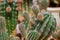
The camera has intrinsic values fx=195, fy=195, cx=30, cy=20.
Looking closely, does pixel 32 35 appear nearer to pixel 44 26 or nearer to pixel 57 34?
pixel 44 26

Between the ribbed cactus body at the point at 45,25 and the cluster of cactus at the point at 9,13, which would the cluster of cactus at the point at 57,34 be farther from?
the cluster of cactus at the point at 9,13

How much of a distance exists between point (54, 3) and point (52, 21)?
1.66 metres

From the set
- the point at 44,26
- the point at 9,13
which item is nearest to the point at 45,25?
the point at 44,26

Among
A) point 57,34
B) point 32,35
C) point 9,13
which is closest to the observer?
point 32,35

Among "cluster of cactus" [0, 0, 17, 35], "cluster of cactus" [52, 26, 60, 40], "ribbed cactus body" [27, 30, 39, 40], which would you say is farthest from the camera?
"cluster of cactus" [0, 0, 17, 35]

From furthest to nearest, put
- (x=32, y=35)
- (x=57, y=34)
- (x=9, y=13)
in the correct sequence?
(x=9, y=13), (x=57, y=34), (x=32, y=35)

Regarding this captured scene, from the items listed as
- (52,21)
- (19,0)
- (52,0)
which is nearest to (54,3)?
(52,0)

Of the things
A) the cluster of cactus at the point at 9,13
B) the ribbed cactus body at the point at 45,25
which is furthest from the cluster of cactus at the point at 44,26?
the cluster of cactus at the point at 9,13

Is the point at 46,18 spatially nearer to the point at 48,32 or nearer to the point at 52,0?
the point at 48,32

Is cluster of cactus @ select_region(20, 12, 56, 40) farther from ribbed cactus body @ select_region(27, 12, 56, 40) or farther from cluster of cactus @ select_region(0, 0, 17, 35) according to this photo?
cluster of cactus @ select_region(0, 0, 17, 35)

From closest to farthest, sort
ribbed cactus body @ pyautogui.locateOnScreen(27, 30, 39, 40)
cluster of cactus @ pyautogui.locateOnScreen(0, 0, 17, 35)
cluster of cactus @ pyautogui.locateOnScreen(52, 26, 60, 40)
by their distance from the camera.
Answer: ribbed cactus body @ pyautogui.locateOnScreen(27, 30, 39, 40)
cluster of cactus @ pyautogui.locateOnScreen(52, 26, 60, 40)
cluster of cactus @ pyautogui.locateOnScreen(0, 0, 17, 35)

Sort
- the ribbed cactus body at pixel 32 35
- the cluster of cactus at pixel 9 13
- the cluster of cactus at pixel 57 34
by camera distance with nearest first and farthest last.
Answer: the ribbed cactus body at pixel 32 35, the cluster of cactus at pixel 57 34, the cluster of cactus at pixel 9 13

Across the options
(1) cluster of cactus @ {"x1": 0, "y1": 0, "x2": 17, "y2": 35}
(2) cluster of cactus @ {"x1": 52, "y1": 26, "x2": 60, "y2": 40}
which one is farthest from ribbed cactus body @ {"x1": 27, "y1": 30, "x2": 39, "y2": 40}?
(1) cluster of cactus @ {"x1": 0, "y1": 0, "x2": 17, "y2": 35}

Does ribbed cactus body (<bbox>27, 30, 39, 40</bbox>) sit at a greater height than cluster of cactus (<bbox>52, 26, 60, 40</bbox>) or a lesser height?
greater
